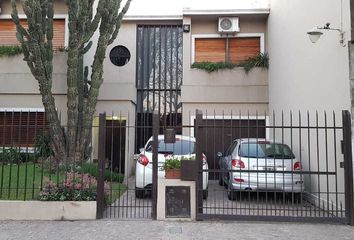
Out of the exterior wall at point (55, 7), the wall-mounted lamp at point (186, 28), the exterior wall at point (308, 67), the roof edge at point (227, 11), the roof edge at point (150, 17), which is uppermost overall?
the exterior wall at point (55, 7)

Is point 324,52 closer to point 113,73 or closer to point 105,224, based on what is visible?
point 105,224

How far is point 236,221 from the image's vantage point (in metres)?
7.85

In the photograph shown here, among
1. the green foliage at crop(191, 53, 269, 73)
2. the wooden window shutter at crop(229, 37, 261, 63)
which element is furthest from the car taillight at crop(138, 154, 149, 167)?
the wooden window shutter at crop(229, 37, 261, 63)

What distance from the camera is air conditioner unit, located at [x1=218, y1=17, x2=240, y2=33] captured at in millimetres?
15008

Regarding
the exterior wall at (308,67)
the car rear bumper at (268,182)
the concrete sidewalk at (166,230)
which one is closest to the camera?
the concrete sidewalk at (166,230)

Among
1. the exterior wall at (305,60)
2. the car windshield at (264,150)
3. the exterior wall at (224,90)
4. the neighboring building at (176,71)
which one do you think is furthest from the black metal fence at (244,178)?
the exterior wall at (224,90)

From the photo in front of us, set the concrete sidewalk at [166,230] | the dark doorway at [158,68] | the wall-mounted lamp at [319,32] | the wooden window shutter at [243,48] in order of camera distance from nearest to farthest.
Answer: the concrete sidewalk at [166,230]
the wall-mounted lamp at [319,32]
the wooden window shutter at [243,48]
the dark doorway at [158,68]

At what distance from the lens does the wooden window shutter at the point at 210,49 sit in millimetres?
15328

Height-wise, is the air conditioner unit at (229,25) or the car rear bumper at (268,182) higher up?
the air conditioner unit at (229,25)

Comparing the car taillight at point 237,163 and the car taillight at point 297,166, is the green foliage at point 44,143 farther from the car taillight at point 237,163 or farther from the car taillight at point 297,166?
the car taillight at point 297,166

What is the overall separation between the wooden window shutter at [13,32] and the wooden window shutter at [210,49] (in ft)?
16.2

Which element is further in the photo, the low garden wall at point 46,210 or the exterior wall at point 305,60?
the exterior wall at point 305,60

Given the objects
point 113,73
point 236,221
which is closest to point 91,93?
point 113,73

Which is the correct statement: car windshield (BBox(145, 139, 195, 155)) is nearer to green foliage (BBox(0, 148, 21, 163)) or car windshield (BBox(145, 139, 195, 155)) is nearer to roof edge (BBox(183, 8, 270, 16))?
green foliage (BBox(0, 148, 21, 163))
